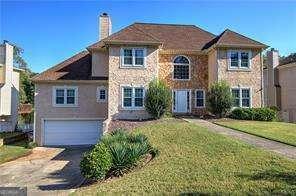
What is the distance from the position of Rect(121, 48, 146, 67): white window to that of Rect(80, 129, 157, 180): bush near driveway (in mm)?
12627

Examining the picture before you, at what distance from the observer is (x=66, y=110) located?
29891 mm

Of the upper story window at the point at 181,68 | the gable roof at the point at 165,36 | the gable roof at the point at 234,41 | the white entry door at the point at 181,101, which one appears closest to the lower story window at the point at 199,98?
the white entry door at the point at 181,101

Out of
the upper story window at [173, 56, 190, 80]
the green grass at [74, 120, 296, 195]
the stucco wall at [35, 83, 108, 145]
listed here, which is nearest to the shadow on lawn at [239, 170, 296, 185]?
the green grass at [74, 120, 296, 195]

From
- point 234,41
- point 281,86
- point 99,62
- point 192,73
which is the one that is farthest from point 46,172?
point 281,86

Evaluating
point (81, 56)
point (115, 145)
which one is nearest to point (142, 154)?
point (115, 145)

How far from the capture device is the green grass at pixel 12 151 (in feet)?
79.4

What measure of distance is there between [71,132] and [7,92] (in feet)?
35.9

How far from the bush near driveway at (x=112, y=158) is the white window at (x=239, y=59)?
49.0ft

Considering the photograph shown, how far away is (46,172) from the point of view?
19500mm

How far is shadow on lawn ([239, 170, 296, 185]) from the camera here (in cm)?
1119

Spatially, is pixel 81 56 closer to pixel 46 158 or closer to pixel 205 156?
pixel 46 158

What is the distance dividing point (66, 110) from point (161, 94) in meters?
8.32

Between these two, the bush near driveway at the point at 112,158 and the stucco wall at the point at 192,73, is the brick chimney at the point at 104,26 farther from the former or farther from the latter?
the bush near driveway at the point at 112,158

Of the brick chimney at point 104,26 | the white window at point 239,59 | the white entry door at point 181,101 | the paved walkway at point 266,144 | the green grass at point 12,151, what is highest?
the brick chimney at point 104,26
